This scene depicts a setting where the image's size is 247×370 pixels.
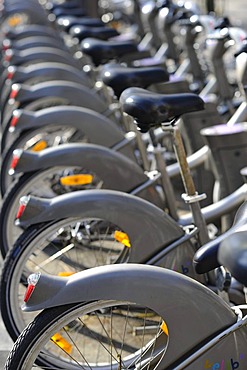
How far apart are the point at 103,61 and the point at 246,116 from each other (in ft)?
4.05

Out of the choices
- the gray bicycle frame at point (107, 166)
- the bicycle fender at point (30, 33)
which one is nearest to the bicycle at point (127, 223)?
the gray bicycle frame at point (107, 166)

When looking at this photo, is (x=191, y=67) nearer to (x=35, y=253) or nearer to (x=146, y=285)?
(x=35, y=253)

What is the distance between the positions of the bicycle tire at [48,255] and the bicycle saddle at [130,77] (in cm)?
77

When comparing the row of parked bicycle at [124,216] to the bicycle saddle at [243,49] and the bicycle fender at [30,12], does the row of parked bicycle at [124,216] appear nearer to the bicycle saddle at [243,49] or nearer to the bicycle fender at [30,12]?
the bicycle saddle at [243,49]

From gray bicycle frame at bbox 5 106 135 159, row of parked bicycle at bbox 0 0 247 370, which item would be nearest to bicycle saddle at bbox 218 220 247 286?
row of parked bicycle at bbox 0 0 247 370

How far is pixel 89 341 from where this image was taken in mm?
3770

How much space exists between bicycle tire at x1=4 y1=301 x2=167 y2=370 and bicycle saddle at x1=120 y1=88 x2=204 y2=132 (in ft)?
2.55

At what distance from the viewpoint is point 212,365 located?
2.61 m

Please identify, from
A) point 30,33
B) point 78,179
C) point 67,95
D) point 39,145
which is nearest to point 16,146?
point 39,145

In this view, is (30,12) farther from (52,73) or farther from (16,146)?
(16,146)

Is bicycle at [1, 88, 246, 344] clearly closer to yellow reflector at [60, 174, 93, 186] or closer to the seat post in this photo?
the seat post

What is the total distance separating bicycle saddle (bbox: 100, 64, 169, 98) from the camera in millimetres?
4188

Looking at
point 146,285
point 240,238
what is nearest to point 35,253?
point 146,285

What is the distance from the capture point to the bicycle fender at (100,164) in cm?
396
